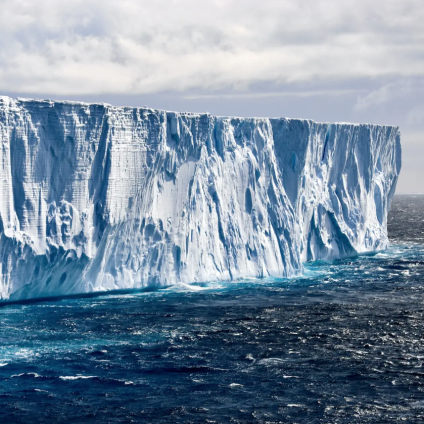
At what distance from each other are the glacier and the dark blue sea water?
142 centimetres

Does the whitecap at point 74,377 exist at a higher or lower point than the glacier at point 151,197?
lower

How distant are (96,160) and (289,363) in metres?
12.0

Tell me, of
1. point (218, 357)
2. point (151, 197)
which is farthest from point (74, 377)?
point (151, 197)

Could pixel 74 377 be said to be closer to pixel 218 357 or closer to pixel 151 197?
pixel 218 357

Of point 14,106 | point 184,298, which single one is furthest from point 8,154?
point 184,298

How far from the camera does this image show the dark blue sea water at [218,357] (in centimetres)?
1683

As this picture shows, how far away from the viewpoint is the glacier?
26.4 m

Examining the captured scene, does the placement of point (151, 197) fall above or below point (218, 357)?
above

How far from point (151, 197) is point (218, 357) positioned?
1045 centimetres

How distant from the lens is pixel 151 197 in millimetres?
29656

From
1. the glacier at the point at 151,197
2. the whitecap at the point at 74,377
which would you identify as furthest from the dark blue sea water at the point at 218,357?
the glacier at the point at 151,197

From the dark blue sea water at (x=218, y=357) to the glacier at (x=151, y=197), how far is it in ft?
4.65

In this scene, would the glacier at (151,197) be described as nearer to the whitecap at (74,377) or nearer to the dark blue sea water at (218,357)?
the dark blue sea water at (218,357)

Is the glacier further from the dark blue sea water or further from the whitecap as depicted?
the whitecap
